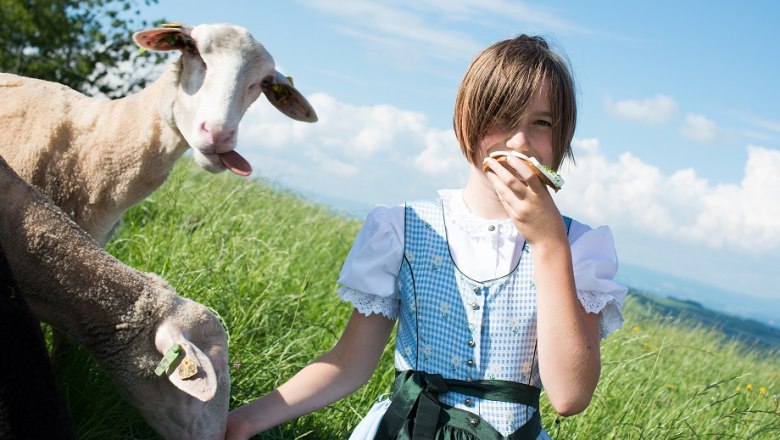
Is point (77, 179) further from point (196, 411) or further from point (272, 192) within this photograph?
point (272, 192)

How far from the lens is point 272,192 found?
8836mm

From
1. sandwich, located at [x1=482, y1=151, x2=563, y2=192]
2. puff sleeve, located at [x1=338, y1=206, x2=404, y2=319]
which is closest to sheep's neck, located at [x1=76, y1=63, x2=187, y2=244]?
→ puff sleeve, located at [x1=338, y1=206, x2=404, y2=319]

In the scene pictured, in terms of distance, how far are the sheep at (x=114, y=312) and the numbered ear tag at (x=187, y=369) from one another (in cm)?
7

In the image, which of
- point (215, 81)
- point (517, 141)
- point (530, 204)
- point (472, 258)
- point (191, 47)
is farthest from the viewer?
point (191, 47)

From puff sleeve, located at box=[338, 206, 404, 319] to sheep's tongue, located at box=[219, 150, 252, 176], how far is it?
1017 mm

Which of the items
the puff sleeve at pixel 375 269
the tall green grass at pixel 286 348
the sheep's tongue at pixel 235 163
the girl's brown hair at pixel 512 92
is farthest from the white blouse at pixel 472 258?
the sheep's tongue at pixel 235 163

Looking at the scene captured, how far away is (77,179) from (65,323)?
1177 millimetres

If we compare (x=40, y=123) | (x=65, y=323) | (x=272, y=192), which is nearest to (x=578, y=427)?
(x=65, y=323)

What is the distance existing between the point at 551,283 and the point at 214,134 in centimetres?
181

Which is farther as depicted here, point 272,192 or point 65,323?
point 272,192

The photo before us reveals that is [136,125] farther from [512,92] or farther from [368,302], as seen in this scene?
[512,92]

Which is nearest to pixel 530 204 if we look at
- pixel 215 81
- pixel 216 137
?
pixel 216 137

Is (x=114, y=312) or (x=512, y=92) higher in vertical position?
(x=512, y=92)

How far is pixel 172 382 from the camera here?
8.41 ft
